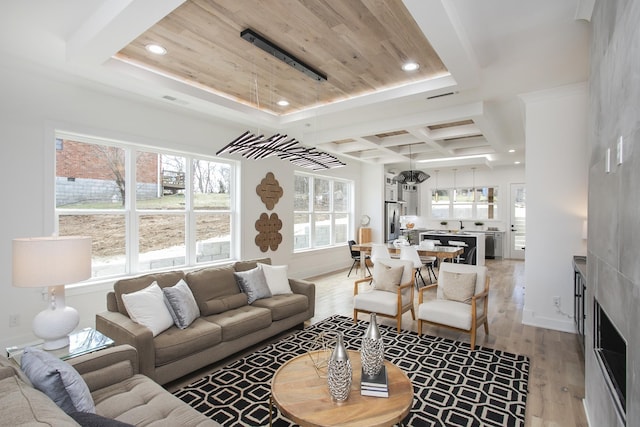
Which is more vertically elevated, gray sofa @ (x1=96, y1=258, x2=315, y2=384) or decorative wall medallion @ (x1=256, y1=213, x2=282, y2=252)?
decorative wall medallion @ (x1=256, y1=213, x2=282, y2=252)

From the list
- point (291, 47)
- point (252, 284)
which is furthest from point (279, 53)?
point (252, 284)

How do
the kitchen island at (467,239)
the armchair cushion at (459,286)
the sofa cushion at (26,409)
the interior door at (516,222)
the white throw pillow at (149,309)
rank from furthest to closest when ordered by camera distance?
the interior door at (516,222), the kitchen island at (467,239), the armchair cushion at (459,286), the white throw pillow at (149,309), the sofa cushion at (26,409)

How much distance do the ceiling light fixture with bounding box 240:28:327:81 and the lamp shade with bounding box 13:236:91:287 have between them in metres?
2.06

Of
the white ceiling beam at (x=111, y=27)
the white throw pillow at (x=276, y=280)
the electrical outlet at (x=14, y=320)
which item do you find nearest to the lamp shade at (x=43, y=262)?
the white ceiling beam at (x=111, y=27)

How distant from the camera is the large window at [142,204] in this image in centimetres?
394

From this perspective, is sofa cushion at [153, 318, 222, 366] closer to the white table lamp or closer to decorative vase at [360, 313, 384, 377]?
the white table lamp

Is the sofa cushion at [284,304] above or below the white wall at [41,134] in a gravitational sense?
below

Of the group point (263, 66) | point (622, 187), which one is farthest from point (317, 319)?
point (622, 187)

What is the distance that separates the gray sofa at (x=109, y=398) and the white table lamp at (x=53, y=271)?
409 millimetres

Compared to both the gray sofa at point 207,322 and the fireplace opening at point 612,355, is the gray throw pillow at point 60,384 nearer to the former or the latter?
the gray sofa at point 207,322

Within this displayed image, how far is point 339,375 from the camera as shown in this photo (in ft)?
6.42

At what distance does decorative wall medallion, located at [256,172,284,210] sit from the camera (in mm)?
6012

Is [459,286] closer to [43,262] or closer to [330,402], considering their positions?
[330,402]

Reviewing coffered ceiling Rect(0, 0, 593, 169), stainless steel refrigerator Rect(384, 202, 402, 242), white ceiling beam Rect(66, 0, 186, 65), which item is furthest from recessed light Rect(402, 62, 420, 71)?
stainless steel refrigerator Rect(384, 202, 402, 242)
